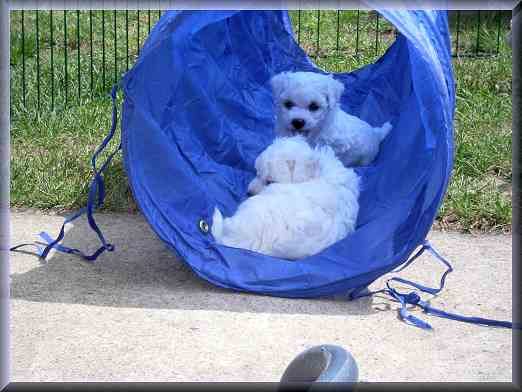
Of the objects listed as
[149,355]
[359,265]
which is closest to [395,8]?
[359,265]

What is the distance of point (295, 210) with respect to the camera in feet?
14.2

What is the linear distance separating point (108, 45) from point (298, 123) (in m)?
3.51

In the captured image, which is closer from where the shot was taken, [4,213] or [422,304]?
[422,304]

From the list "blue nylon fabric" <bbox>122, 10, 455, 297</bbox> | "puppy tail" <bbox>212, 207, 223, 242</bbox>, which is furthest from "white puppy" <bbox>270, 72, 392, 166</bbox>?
"puppy tail" <bbox>212, 207, 223, 242</bbox>

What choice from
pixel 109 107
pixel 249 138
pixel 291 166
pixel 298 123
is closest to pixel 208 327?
pixel 291 166

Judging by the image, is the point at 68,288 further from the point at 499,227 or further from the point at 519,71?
the point at 519,71

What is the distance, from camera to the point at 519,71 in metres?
6.04

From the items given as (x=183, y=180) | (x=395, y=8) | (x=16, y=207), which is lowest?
(x=16, y=207)

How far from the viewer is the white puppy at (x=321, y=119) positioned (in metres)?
5.29

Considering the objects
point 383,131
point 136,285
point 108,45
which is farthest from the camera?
point 108,45

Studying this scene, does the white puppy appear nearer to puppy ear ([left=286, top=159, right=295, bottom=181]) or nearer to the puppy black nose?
the puppy black nose

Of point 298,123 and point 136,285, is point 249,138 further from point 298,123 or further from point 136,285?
point 136,285

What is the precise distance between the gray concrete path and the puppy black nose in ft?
3.71

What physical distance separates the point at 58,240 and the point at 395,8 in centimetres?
200
